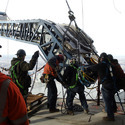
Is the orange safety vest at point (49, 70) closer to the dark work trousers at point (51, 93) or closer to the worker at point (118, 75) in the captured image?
the dark work trousers at point (51, 93)

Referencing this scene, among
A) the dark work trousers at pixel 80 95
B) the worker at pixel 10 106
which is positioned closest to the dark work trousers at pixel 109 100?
the dark work trousers at pixel 80 95

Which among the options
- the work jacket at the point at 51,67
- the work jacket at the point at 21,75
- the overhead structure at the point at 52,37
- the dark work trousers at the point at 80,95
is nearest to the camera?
the work jacket at the point at 21,75

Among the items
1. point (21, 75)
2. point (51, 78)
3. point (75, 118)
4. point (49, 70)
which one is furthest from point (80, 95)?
point (21, 75)

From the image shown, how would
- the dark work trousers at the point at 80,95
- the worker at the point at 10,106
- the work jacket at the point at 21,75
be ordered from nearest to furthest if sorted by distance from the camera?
the worker at the point at 10,106 < the work jacket at the point at 21,75 < the dark work trousers at the point at 80,95

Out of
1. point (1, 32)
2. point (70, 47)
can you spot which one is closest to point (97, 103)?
point (70, 47)

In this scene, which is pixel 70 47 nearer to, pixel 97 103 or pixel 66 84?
pixel 66 84

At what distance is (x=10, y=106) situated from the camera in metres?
1.07

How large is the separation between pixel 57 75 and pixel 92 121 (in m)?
1.78

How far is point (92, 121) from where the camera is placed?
11.8 feet

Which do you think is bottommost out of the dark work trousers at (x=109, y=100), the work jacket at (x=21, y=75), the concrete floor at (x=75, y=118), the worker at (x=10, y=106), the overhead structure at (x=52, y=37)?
the concrete floor at (x=75, y=118)

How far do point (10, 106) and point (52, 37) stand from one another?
18.6 feet

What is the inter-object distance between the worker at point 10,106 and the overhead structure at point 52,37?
4.27m

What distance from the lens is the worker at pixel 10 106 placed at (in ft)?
3.36

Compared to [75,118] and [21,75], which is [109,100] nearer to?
[75,118]
